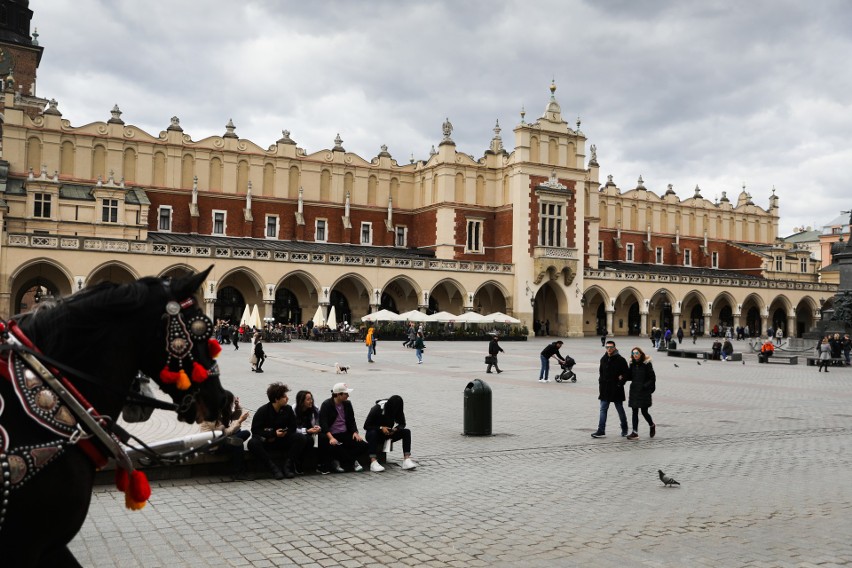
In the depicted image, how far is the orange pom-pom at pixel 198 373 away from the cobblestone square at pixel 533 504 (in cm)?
253

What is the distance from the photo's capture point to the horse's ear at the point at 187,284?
3.84 m

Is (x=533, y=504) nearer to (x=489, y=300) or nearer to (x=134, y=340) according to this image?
(x=134, y=340)

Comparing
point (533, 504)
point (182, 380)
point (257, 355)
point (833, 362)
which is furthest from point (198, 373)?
point (833, 362)

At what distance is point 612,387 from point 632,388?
0.40m

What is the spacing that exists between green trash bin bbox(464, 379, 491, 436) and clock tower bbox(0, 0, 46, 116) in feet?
181

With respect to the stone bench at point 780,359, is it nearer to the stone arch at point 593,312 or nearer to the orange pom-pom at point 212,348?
the stone arch at point 593,312

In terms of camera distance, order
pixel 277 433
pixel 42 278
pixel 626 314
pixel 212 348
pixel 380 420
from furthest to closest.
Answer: pixel 626 314, pixel 42 278, pixel 380 420, pixel 277 433, pixel 212 348

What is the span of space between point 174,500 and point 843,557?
19.9 feet

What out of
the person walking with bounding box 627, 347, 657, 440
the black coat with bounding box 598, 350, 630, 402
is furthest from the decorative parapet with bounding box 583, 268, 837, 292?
the person walking with bounding box 627, 347, 657, 440

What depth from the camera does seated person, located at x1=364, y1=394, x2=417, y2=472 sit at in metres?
9.63

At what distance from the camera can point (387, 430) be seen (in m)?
9.71

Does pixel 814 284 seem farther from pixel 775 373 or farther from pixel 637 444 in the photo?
pixel 637 444

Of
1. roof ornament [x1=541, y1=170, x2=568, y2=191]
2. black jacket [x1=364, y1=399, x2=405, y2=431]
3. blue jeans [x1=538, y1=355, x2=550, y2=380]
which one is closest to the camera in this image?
black jacket [x1=364, y1=399, x2=405, y2=431]

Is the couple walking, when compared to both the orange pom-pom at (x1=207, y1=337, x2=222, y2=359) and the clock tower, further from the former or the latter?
the clock tower
